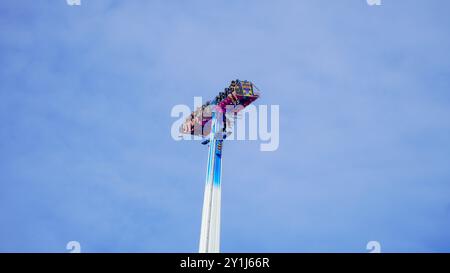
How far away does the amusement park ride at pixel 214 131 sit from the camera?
3337 inches

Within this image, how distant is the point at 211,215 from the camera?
86.6 metres

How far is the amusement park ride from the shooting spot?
84750 mm

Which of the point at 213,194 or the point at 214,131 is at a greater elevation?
the point at 214,131

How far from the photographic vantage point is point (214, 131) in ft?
299
